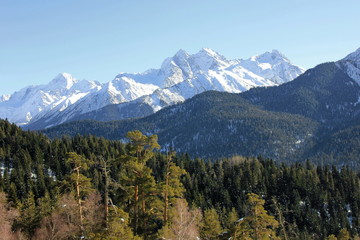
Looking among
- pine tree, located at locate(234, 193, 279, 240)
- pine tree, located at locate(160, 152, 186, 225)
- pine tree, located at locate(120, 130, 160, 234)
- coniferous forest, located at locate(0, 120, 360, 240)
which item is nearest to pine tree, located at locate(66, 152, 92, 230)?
coniferous forest, located at locate(0, 120, 360, 240)

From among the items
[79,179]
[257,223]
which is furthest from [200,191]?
[79,179]

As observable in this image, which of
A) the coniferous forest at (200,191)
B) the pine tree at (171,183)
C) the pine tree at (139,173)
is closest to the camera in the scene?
the pine tree at (139,173)

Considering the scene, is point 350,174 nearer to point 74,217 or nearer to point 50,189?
point 50,189

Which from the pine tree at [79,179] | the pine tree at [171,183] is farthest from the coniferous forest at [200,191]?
the pine tree at [171,183]

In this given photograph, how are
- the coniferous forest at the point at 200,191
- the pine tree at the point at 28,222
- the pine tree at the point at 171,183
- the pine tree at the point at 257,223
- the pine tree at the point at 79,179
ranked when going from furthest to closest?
the coniferous forest at the point at 200,191, the pine tree at the point at 28,222, the pine tree at the point at 79,179, the pine tree at the point at 171,183, the pine tree at the point at 257,223

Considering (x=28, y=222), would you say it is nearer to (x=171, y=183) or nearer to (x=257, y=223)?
(x=171, y=183)

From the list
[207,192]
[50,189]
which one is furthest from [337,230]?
[50,189]

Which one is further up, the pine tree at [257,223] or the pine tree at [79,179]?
the pine tree at [79,179]

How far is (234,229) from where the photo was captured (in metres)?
33.5

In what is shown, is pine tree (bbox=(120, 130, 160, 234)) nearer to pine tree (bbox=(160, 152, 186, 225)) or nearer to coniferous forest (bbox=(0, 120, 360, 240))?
pine tree (bbox=(160, 152, 186, 225))

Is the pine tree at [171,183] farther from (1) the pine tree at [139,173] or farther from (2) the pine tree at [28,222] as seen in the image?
(2) the pine tree at [28,222]

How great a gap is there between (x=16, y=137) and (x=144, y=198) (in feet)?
385

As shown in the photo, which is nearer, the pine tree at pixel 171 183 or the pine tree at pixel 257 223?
the pine tree at pixel 257 223

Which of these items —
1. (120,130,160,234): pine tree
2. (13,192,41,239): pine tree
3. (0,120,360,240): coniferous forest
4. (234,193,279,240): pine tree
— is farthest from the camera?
(0,120,360,240): coniferous forest
